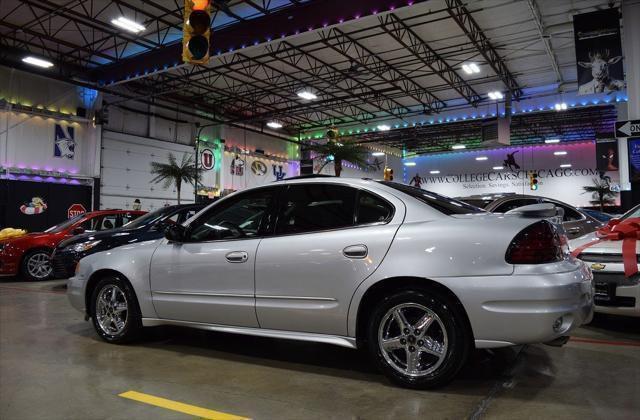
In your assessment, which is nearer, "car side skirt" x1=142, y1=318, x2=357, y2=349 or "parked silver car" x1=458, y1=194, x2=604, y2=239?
"car side skirt" x1=142, y1=318, x2=357, y2=349

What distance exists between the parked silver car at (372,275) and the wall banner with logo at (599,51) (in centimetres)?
1056

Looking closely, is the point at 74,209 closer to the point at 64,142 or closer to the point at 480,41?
the point at 64,142

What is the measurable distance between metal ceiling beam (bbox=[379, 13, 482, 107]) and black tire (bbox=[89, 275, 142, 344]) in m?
13.7

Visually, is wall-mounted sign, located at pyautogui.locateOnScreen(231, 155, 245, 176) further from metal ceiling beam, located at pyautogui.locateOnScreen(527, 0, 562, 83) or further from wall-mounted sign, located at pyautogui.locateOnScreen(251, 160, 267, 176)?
metal ceiling beam, located at pyautogui.locateOnScreen(527, 0, 562, 83)

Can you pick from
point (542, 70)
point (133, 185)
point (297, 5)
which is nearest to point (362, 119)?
point (542, 70)

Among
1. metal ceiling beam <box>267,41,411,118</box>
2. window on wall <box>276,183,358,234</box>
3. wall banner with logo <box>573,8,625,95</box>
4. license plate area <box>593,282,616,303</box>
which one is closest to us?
window on wall <box>276,183,358,234</box>

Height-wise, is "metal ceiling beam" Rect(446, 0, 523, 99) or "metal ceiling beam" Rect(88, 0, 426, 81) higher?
"metal ceiling beam" Rect(446, 0, 523, 99)

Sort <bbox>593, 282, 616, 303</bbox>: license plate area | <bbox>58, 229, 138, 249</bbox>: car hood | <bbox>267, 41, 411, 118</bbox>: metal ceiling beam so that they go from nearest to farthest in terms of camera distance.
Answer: <bbox>593, 282, 616, 303</bbox>: license plate area → <bbox>58, 229, 138, 249</bbox>: car hood → <bbox>267, 41, 411, 118</bbox>: metal ceiling beam

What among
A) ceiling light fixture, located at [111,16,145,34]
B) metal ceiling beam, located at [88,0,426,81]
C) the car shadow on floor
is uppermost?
ceiling light fixture, located at [111,16,145,34]

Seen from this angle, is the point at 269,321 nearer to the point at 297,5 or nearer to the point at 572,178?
→ the point at 297,5

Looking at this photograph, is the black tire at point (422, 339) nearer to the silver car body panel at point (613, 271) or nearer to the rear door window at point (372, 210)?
the rear door window at point (372, 210)

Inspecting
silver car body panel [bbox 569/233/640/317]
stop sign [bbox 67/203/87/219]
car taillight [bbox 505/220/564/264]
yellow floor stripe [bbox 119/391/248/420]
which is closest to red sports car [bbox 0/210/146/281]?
yellow floor stripe [bbox 119/391/248/420]

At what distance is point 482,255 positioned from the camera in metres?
3.03

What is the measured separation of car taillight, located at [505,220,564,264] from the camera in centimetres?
299
